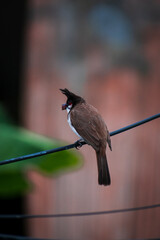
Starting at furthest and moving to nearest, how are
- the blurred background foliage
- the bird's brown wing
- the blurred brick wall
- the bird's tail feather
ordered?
the blurred brick wall → the blurred background foliage → the bird's brown wing → the bird's tail feather

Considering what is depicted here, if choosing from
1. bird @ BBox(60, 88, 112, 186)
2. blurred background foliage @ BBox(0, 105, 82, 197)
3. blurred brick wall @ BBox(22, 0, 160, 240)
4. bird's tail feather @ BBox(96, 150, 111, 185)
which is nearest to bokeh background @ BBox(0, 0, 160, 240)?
blurred brick wall @ BBox(22, 0, 160, 240)

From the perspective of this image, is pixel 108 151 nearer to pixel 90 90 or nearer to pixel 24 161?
pixel 90 90

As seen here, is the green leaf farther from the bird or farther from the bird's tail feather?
the bird's tail feather

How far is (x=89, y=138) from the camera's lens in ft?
8.46

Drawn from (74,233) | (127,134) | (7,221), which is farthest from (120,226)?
(7,221)

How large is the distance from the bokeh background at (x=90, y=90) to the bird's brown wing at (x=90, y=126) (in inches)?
92.9

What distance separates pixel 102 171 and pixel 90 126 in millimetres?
328

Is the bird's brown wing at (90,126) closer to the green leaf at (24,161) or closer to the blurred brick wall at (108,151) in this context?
the green leaf at (24,161)

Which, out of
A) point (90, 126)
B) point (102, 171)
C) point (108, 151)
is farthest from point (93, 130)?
point (108, 151)

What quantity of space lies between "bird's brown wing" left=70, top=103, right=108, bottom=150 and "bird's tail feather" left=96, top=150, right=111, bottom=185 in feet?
0.17

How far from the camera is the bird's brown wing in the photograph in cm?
256

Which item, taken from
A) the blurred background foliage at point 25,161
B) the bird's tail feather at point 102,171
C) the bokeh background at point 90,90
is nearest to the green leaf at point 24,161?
the blurred background foliage at point 25,161

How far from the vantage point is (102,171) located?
2.43 metres

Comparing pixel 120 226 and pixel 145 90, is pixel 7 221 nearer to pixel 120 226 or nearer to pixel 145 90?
pixel 120 226
